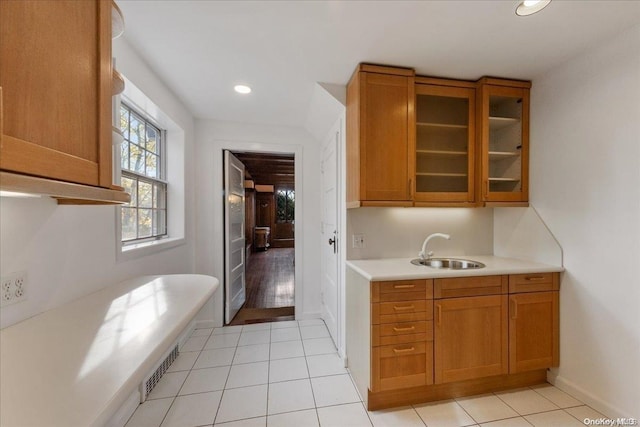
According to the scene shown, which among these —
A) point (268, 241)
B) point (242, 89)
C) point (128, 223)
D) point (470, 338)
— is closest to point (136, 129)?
point (128, 223)

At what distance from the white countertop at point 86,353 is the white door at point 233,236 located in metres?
1.78

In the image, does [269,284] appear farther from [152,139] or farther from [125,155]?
[125,155]

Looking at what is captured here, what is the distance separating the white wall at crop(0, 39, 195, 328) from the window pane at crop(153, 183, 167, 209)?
2.58 ft

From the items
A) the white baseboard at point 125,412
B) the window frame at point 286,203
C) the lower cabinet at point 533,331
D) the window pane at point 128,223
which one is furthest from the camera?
the window frame at point 286,203

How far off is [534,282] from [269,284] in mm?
3997

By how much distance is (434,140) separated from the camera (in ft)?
7.47

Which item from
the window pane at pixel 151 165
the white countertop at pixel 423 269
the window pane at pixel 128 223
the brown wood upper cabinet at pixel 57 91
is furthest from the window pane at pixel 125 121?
the white countertop at pixel 423 269

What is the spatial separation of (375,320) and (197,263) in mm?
2163

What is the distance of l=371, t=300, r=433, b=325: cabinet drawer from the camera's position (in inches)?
66.6

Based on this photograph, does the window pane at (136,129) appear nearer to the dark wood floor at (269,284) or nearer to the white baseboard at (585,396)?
the dark wood floor at (269,284)

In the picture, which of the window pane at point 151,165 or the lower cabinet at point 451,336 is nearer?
the lower cabinet at point 451,336

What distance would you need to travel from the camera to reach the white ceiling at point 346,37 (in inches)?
A: 54.8

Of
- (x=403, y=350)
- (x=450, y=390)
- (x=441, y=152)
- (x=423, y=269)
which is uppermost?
(x=441, y=152)

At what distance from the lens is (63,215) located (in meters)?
1.23
